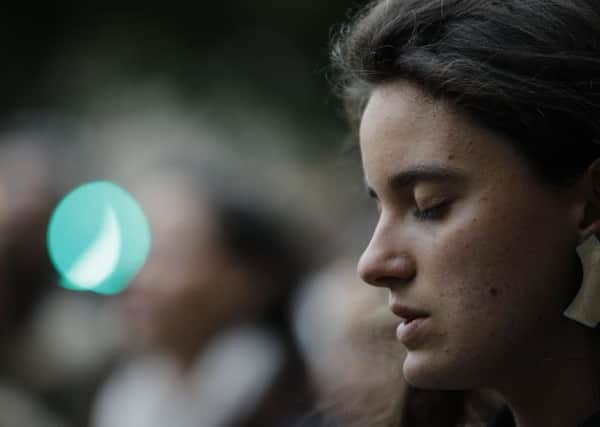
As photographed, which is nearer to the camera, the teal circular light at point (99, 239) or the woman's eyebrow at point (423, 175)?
the woman's eyebrow at point (423, 175)

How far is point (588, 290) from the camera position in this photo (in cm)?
187

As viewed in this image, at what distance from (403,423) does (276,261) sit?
3.26ft

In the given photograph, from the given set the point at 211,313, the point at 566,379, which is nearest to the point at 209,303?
the point at 211,313

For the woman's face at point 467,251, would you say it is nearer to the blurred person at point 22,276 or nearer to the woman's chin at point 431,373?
the woman's chin at point 431,373

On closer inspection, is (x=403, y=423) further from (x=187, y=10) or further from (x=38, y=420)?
(x=187, y=10)

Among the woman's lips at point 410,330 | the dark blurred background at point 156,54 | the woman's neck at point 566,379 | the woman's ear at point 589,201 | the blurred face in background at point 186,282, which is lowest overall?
the woman's neck at point 566,379

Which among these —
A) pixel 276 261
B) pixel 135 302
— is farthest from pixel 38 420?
pixel 276 261

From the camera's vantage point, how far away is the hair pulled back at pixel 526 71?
1.86m

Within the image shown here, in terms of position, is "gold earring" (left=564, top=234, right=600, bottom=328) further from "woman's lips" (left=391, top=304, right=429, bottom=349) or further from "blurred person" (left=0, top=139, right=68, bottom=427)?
"blurred person" (left=0, top=139, right=68, bottom=427)

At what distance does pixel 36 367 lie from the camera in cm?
426

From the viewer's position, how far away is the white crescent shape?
3.68m

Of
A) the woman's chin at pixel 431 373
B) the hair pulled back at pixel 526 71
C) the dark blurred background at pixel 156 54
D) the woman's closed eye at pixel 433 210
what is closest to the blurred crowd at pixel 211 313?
the woman's chin at pixel 431 373

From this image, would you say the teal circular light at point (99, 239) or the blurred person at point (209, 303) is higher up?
the teal circular light at point (99, 239)

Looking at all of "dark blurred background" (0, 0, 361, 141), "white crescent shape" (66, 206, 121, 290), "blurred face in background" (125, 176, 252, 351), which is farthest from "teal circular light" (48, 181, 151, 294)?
"dark blurred background" (0, 0, 361, 141)
